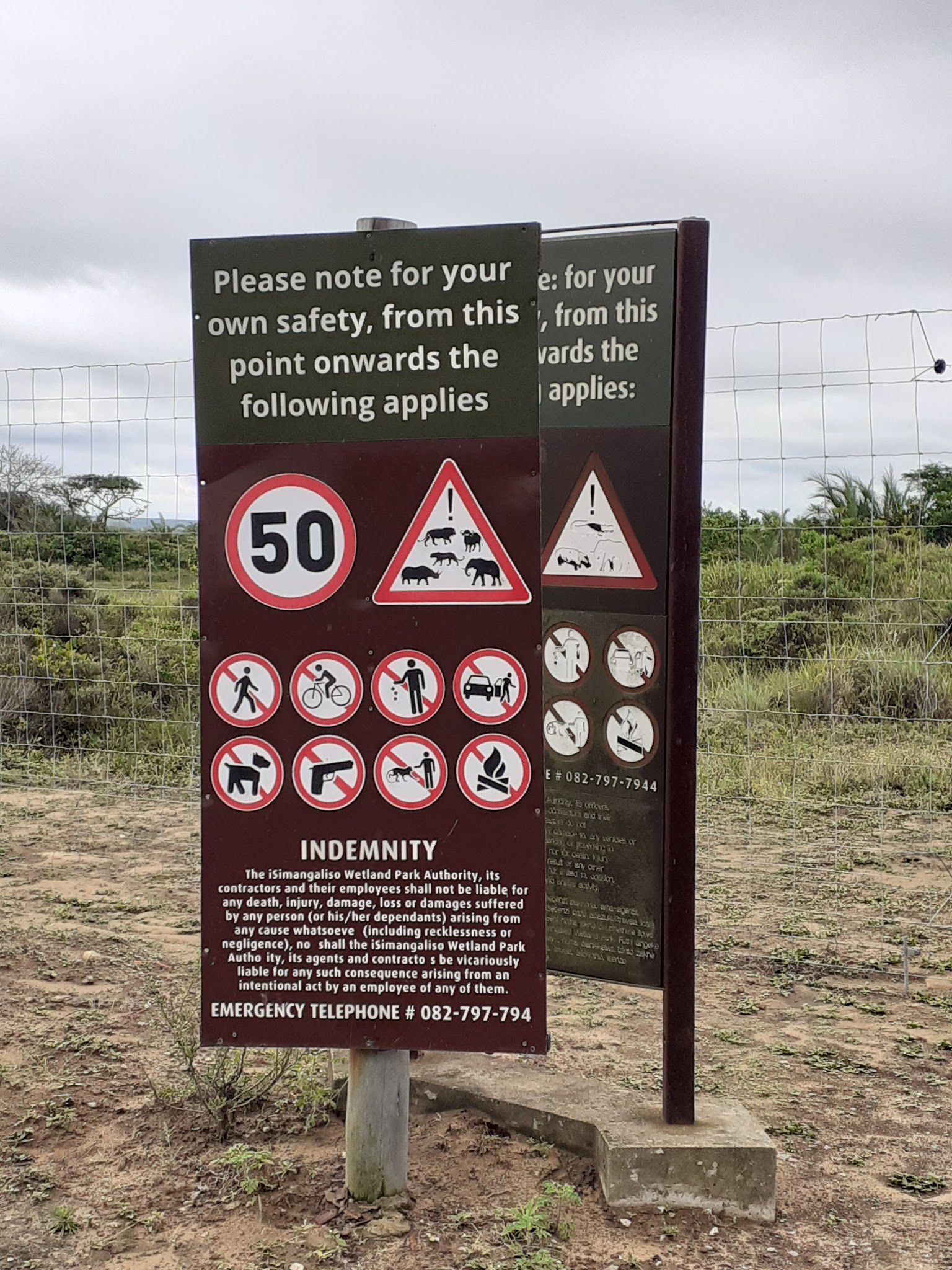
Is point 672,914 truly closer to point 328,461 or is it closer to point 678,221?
point 328,461

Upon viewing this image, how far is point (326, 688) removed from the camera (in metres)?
2.75

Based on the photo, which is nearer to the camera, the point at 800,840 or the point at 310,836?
the point at 310,836

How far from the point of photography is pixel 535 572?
106 inches

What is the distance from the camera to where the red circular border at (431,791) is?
9.00ft

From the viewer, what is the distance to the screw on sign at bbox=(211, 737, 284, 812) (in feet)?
9.09

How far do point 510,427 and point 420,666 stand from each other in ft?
1.85

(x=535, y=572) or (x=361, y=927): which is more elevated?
(x=535, y=572)

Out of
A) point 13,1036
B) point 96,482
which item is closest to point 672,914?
point 13,1036

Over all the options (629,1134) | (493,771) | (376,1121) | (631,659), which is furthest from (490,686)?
(629,1134)

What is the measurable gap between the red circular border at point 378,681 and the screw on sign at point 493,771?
0.11 metres

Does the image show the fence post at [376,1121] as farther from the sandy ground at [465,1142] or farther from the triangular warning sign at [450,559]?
the triangular warning sign at [450,559]

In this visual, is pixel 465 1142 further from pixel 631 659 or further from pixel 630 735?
pixel 631 659

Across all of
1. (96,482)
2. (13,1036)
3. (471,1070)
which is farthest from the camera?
(96,482)

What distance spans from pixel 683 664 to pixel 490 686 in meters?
0.63
